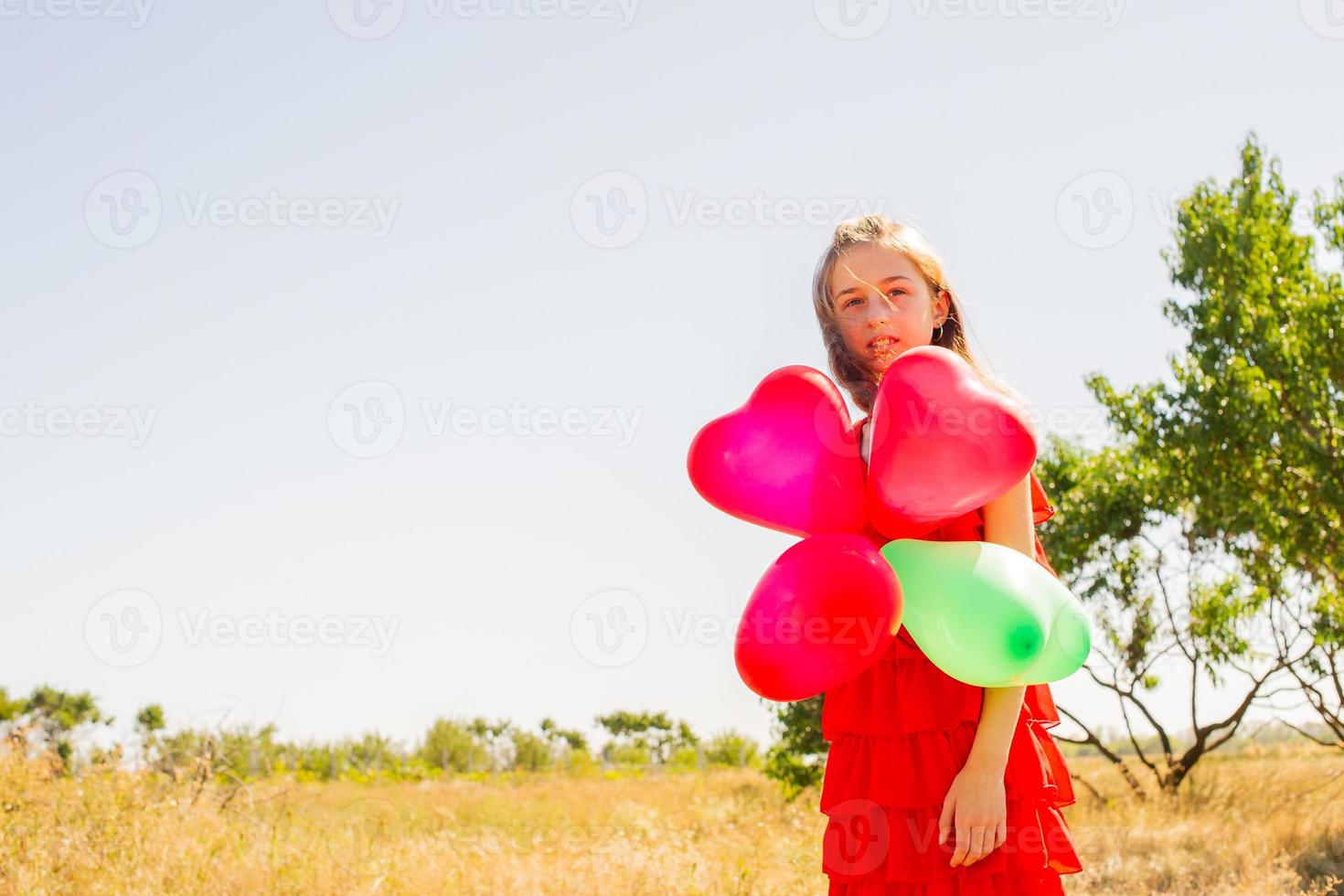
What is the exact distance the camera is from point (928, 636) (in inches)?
63.7

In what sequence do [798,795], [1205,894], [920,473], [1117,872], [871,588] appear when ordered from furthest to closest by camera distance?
[798,795]
[1117,872]
[1205,894]
[920,473]
[871,588]

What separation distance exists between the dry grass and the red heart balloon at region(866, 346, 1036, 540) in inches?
118

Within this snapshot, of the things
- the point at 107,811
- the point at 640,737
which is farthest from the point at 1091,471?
the point at 640,737

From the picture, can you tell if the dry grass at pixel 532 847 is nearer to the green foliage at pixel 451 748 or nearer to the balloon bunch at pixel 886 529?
the balloon bunch at pixel 886 529

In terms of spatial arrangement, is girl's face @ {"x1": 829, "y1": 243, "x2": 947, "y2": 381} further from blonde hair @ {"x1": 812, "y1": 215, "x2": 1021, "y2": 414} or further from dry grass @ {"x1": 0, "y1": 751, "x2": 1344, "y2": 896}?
dry grass @ {"x1": 0, "y1": 751, "x2": 1344, "y2": 896}

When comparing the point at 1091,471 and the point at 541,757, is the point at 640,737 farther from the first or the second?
the point at 1091,471

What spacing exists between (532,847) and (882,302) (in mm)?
4987

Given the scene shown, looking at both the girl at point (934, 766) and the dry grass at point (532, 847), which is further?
the dry grass at point (532, 847)

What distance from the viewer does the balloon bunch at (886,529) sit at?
155 centimetres

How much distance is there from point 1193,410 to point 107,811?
7.05m

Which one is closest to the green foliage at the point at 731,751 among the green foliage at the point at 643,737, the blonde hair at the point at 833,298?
the green foliage at the point at 643,737

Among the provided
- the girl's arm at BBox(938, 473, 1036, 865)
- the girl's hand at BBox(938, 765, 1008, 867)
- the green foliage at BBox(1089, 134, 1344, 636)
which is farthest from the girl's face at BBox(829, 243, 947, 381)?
the green foliage at BBox(1089, 134, 1344, 636)

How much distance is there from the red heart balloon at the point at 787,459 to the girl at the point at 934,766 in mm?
124

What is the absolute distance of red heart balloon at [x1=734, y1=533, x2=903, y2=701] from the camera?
5.06 feet
